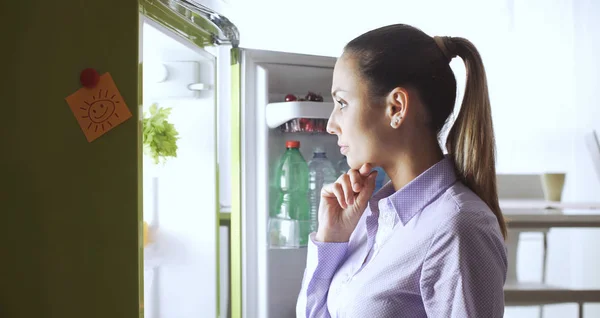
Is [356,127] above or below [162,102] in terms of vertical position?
below

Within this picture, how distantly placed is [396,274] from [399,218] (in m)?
0.14

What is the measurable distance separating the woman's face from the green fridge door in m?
0.40

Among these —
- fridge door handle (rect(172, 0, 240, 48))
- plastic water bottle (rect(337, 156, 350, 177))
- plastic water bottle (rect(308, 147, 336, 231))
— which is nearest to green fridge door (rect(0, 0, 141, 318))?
fridge door handle (rect(172, 0, 240, 48))

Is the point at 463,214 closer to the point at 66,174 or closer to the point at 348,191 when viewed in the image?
the point at 348,191

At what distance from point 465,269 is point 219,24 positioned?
0.92 meters

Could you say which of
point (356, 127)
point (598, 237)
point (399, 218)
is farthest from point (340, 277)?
point (598, 237)

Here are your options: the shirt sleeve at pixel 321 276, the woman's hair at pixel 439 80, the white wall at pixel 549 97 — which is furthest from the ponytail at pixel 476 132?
the white wall at pixel 549 97

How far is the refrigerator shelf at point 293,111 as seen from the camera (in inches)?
61.1

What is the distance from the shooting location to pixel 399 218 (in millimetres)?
1019

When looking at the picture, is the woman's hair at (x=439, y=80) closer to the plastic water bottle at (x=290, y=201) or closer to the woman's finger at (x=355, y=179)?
the woman's finger at (x=355, y=179)

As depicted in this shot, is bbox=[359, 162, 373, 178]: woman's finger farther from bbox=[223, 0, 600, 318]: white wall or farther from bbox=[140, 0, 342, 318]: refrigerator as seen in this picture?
bbox=[223, 0, 600, 318]: white wall

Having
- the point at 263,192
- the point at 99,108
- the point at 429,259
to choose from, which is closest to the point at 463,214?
the point at 429,259

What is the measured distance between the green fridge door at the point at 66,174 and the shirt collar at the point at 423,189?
1.65 feet

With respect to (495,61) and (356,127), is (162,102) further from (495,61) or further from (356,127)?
(495,61)
